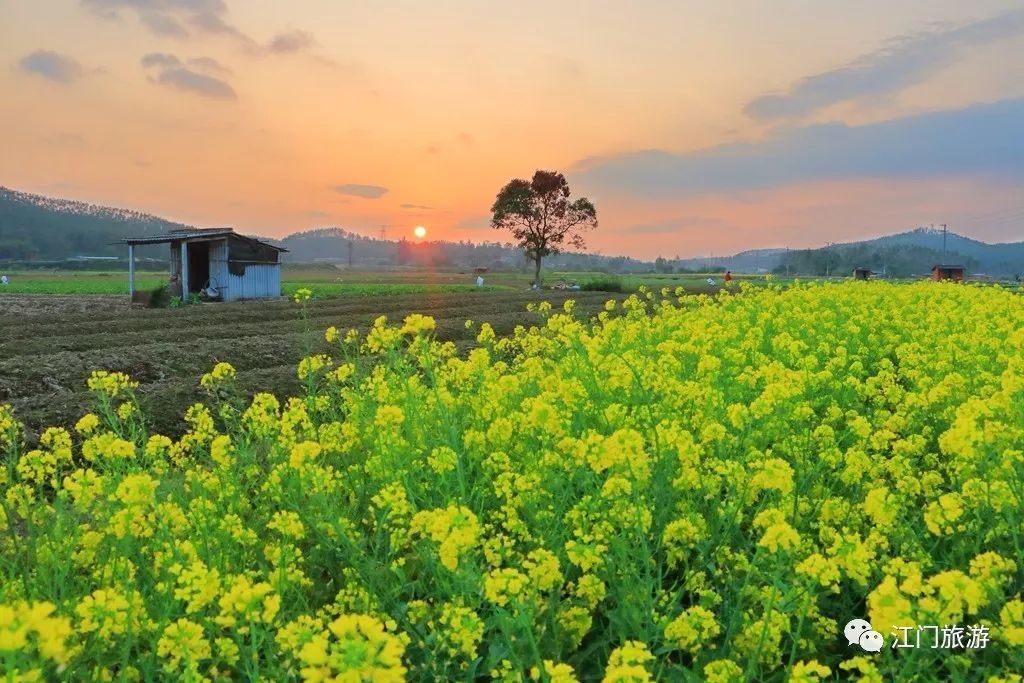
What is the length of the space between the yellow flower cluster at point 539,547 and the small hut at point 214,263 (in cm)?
2628

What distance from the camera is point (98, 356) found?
13203 millimetres

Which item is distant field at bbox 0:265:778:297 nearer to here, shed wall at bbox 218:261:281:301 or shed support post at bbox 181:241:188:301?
shed wall at bbox 218:261:281:301

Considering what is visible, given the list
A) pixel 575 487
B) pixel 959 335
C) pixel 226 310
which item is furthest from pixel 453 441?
pixel 226 310

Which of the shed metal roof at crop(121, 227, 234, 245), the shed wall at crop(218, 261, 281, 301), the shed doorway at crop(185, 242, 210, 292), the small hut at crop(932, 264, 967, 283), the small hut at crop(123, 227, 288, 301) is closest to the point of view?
the shed metal roof at crop(121, 227, 234, 245)

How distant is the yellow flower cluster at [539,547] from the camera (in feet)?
8.07

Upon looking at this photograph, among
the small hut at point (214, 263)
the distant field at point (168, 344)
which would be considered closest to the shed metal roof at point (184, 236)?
the small hut at point (214, 263)

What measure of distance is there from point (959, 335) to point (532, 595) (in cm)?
856

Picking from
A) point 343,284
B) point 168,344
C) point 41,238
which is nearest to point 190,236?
point 168,344

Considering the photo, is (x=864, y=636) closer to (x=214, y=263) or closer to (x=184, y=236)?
(x=184, y=236)

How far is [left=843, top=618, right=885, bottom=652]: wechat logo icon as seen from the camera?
9.09 feet

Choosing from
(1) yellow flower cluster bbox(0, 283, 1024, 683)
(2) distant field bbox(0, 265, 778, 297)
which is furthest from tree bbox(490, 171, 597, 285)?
(1) yellow flower cluster bbox(0, 283, 1024, 683)

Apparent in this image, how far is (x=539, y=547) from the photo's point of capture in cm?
362

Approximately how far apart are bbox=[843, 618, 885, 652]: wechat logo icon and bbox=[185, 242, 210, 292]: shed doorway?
3122 cm

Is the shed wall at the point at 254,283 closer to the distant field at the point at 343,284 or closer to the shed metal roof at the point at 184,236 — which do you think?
the shed metal roof at the point at 184,236
